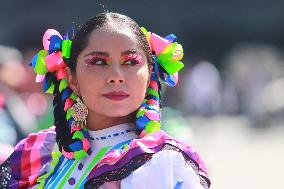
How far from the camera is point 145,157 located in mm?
2635

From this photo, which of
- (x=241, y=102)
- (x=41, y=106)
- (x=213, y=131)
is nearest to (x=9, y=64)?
(x=41, y=106)

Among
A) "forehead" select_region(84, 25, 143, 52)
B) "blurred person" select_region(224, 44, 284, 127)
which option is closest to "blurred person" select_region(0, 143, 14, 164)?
"forehead" select_region(84, 25, 143, 52)

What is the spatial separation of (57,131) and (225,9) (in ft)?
76.9

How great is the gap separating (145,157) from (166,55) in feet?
2.16

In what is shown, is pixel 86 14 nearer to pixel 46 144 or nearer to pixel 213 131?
pixel 213 131

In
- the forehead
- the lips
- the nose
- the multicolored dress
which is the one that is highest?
the forehead

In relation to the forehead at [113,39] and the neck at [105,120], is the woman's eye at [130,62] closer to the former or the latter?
the forehead at [113,39]

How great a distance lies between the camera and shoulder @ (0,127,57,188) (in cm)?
335

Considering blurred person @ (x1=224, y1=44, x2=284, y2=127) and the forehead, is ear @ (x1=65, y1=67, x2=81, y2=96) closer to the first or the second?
the forehead

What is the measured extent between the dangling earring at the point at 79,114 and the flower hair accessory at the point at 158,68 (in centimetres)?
24

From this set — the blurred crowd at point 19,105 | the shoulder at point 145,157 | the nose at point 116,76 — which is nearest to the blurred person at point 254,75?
the blurred crowd at point 19,105

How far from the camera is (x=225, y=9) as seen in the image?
26281 mm

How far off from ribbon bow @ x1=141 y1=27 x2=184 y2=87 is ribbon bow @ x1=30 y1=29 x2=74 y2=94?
352mm

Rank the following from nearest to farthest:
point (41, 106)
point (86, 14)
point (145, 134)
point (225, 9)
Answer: point (145, 134) < point (41, 106) < point (86, 14) < point (225, 9)
